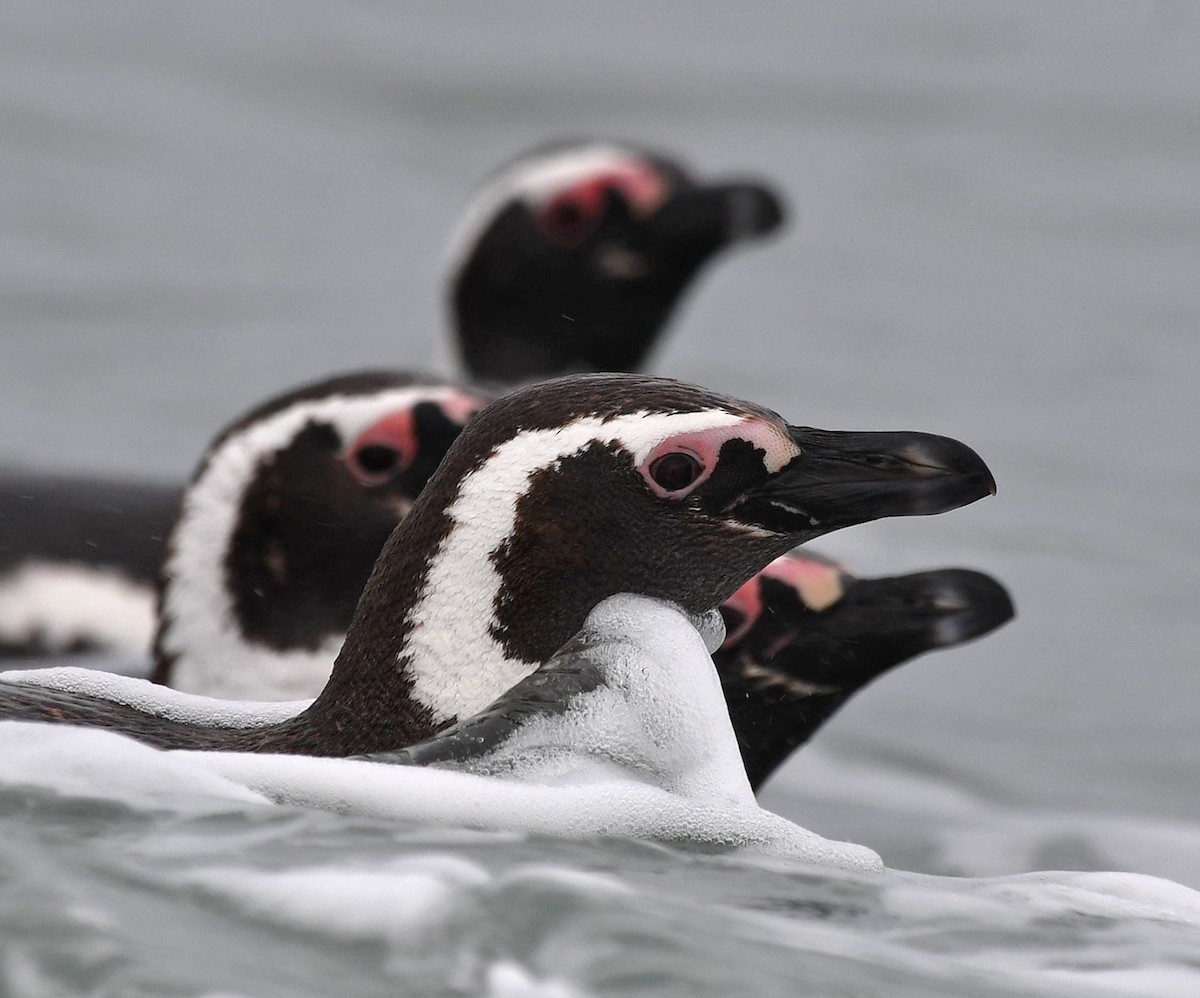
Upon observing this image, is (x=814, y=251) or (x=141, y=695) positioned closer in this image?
(x=141, y=695)

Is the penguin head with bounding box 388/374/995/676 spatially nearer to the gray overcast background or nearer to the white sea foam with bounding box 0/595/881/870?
the white sea foam with bounding box 0/595/881/870

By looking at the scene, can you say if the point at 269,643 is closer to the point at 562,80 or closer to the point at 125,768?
the point at 125,768

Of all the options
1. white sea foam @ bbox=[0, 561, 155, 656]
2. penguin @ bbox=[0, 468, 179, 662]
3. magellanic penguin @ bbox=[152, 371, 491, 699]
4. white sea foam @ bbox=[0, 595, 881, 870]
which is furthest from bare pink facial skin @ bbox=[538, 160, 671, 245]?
white sea foam @ bbox=[0, 595, 881, 870]

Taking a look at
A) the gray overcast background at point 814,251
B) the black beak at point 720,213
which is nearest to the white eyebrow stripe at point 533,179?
the black beak at point 720,213

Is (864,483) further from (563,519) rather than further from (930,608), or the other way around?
(930,608)

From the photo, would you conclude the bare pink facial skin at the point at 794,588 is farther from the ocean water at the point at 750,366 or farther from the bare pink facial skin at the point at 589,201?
the bare pink facial skin at the point at 589,201

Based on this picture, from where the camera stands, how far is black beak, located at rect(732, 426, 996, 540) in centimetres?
281

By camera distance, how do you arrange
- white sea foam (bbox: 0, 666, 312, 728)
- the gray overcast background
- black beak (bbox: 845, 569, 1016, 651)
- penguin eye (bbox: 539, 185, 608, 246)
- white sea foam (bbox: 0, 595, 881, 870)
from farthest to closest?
penguin eye (bbox: 539, 185, 608, 246) → the gray overcast background → black beak (bbox: 845, 569, 1016, 651) → white sea foam (bbox: 0, 666, 312, 728) → white sea foam (bbox: 0, 595, 881, 870)

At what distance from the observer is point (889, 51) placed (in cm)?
1009

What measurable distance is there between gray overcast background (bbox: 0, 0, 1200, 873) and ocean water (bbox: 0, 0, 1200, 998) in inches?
0.7

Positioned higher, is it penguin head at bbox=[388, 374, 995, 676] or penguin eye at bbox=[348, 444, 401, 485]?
penguin eye at bbox=[348, 444, 401, 485]

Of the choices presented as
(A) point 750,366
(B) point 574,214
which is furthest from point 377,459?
(A) point 750,366

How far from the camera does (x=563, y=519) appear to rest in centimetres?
286

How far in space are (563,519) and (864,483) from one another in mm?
348
